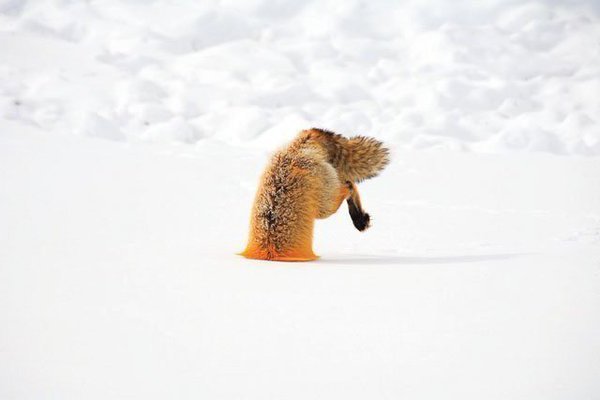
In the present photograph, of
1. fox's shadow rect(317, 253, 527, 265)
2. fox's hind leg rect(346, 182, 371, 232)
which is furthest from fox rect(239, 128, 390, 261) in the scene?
fox's shadow rect(317, 253, 527, 265)

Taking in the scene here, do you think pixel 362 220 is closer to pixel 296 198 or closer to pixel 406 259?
pixel 406 259

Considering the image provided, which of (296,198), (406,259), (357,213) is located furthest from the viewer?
(357,213)

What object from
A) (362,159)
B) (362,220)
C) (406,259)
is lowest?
(406,259)

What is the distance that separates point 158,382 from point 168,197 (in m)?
4.96

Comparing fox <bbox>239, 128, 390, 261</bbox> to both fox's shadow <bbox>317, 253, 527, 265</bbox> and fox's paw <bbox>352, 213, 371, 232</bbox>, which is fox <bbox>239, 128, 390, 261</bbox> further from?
fox's shadow <bbox>317, 253, 527, 265</bbox>

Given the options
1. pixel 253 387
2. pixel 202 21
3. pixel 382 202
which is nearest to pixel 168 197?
pixel 382 202

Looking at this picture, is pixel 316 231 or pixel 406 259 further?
pixel 316 231

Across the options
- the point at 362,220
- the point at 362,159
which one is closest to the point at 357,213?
the point at 362,220

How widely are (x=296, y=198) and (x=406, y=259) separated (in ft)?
3.13

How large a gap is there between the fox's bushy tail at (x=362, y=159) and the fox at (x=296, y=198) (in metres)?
0.05

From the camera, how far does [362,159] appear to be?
4.75 metres

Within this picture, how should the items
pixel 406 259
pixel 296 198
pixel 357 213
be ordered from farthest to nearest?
pixel 357 213 < pixel 406 259 < pixel 296 198

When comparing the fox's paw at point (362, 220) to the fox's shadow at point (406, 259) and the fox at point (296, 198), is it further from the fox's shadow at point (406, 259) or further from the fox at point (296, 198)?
the fox's shadow at point (406, 259)

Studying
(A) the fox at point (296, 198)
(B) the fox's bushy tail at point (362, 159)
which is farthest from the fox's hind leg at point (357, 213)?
(B) the fox's bushy tail at point (362, 159)
